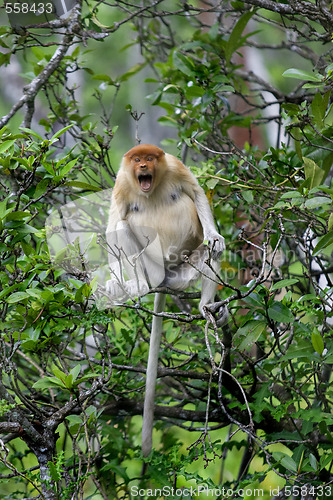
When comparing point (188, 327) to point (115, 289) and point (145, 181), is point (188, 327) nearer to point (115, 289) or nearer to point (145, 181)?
point (115, 289)

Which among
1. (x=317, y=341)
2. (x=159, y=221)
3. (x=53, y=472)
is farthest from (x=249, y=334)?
(x=159, y=221)

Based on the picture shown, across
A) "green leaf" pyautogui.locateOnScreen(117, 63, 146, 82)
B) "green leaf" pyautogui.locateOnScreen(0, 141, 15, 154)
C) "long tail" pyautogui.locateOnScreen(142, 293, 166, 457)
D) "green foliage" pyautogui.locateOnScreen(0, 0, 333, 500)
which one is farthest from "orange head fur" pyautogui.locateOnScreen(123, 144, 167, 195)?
"green leaf" pyautogui.locateOnScreen(117, 63, 146, 82)

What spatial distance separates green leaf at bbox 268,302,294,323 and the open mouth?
3.32 ft

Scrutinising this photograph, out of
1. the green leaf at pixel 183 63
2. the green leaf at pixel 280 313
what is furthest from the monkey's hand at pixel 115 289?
the green leaf at pixel 183 63

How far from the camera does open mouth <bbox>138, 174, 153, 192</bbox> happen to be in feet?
9.62

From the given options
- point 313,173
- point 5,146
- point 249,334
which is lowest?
point 249,334

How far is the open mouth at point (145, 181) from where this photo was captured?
2932mm

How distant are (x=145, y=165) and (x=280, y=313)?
3.55ft

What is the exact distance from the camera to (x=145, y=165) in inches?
114

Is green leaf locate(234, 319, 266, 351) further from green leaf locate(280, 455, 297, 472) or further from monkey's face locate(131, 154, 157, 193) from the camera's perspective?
monkey's face locate(131, 154, 157, 193)

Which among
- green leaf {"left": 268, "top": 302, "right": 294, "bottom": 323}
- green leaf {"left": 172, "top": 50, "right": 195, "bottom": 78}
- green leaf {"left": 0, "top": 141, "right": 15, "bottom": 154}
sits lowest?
green leaf {"left": 268, "top": 302, "right": 294, "bottom": 323}

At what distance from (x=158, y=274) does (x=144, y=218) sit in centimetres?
31

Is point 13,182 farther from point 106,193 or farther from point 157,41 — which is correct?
point 157,41

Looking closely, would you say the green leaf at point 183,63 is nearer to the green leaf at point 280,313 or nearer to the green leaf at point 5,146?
the green leaf at point 5,146
